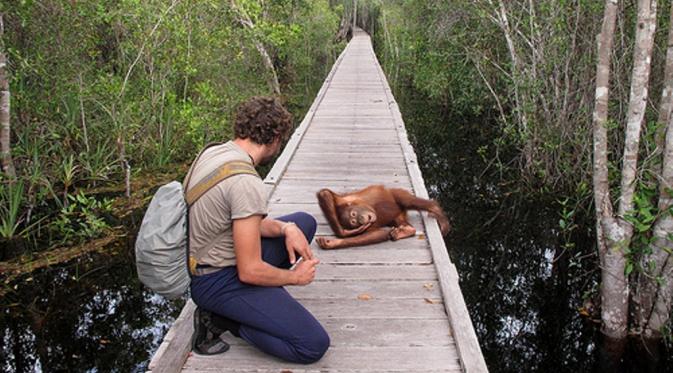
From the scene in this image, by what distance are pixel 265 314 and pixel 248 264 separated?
1.01ft

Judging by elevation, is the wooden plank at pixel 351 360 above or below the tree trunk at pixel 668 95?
below

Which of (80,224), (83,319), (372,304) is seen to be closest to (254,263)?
(372,304)

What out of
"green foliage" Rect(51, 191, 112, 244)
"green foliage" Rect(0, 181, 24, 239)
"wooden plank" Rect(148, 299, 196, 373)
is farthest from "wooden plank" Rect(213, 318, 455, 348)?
"green foliage" Rect(0, 181, 24, 239)

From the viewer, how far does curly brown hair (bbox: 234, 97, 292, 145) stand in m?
2.77

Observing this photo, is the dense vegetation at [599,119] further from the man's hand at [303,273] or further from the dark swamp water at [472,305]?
the man's hand at [303,273]

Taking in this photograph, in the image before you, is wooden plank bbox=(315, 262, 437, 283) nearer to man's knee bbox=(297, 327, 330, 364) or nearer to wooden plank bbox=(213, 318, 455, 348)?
wooden plank bbox=(213, 318, 455, 348)

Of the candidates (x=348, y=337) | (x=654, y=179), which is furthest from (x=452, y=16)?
(x=348, y=337)

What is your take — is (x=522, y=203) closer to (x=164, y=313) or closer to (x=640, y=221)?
(x=640, y=221)

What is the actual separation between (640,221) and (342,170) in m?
3.35

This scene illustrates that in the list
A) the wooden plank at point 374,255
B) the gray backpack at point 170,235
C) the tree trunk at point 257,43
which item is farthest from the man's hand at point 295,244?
the tree trunk at point 257,43

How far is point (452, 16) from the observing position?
11.1 m

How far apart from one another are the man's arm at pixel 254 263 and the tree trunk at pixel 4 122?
4.96 m

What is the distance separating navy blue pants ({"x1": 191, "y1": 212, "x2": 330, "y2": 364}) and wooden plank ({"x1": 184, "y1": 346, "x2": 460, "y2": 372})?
103 mm

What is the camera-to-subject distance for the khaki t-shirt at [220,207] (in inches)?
103
